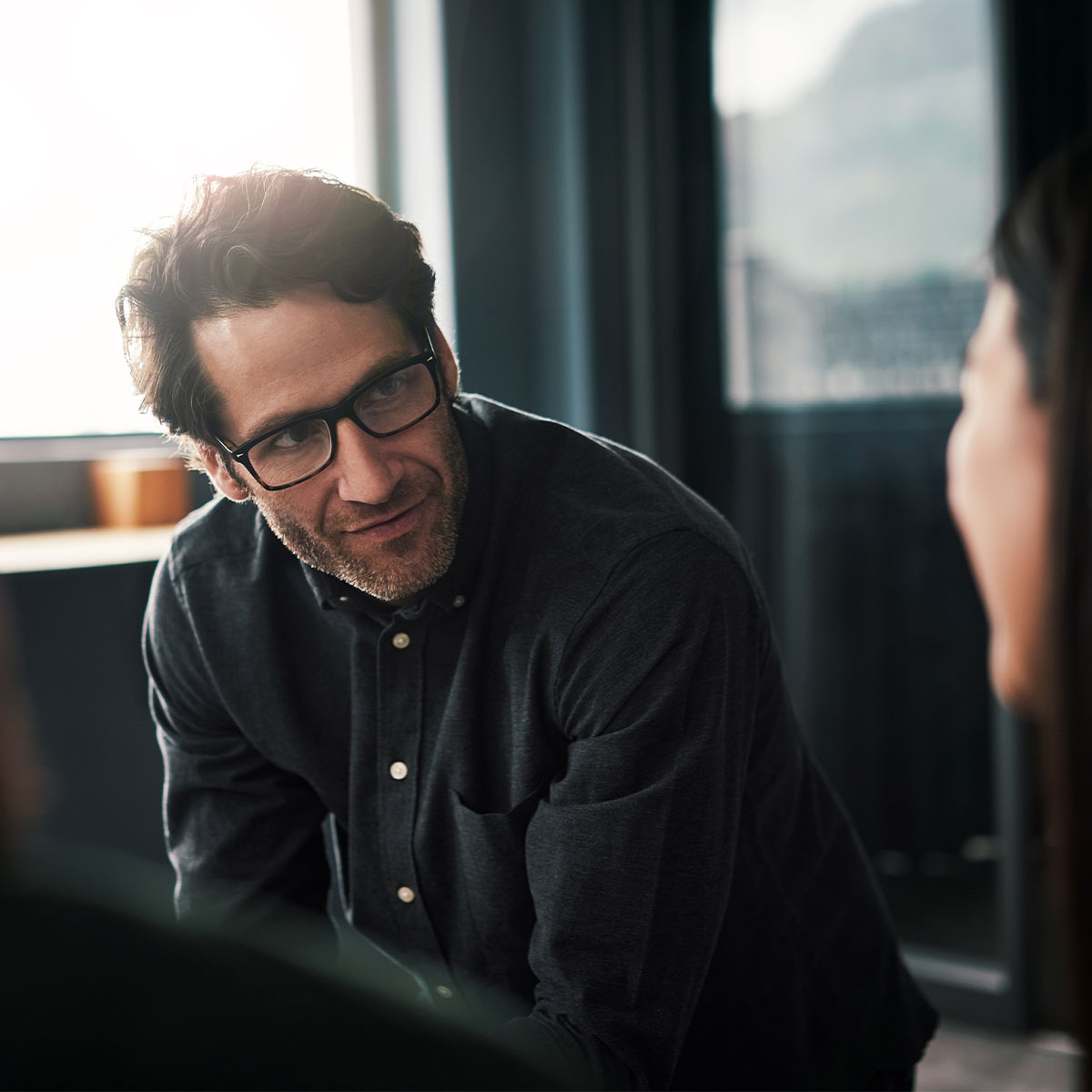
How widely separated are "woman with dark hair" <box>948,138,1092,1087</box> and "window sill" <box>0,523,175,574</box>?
1.42 metres

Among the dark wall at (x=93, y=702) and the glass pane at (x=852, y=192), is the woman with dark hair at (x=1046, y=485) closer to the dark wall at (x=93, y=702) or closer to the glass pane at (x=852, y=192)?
the dark wall at (x=93, y=702)

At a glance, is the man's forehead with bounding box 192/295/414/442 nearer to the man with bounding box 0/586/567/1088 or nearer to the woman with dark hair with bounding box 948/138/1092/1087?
the woman with dark hair with bounding box 948/138/1092/1087

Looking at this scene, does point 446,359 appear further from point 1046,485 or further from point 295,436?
point 1046,485

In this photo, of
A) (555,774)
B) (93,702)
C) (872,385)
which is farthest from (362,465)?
(872,385)

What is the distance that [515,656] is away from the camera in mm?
1146

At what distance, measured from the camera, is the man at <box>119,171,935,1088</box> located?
1.04 meters

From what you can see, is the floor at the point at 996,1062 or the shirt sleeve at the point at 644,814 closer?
the shirt sleeve at the point at 644,814

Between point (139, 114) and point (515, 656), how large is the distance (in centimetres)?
145

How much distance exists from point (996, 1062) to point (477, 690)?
1637 mm

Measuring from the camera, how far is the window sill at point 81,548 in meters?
1.79

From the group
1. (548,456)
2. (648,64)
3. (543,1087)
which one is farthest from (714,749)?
(648,64)

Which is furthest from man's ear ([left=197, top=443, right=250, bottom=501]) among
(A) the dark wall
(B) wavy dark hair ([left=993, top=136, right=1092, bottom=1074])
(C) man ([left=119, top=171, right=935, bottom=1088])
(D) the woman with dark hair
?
(B) wavy dark hair ([left=993, top=136, right=1092, bottom=1074])

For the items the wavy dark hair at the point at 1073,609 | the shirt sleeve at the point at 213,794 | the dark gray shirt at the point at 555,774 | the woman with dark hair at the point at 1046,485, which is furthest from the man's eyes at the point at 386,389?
the wavy dark hair at the point at 1073,609

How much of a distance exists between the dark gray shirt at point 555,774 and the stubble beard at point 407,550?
18mm
